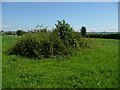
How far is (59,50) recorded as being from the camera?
17672 millimetres

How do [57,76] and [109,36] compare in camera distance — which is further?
[109,36]

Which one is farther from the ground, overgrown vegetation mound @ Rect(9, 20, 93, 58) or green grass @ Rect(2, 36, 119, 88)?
overgrown vegetation mound @ Rect(9, 20, 93, 58)

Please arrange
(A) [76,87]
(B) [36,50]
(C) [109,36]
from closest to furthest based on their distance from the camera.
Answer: (A) [76,87] → (B) [36,50] → (C) [109,36]

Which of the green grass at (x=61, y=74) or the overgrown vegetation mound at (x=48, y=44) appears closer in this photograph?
the green grass at (x=61, y=74)

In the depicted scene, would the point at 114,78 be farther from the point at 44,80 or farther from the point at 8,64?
the point at 8,64

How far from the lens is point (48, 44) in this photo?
1784 centimetres

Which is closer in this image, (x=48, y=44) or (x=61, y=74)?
(x=61, y=74)

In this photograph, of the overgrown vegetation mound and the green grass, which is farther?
the overgrown vegetation mound

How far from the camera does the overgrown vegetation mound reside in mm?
17234

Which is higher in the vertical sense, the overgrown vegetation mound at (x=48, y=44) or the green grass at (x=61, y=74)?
the overgrown vegetation mound at (x=48, y=44)

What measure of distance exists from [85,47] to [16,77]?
11433 mm

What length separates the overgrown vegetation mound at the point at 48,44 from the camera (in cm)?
1723

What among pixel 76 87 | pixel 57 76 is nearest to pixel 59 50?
pixel 57 76

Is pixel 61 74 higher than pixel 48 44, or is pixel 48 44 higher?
pixel 48 44
